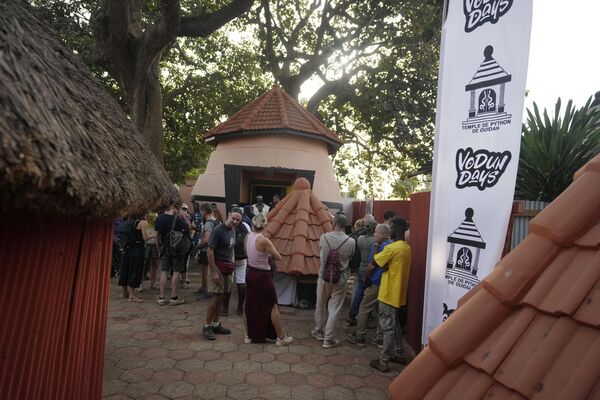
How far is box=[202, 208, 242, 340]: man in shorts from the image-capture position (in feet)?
18.1

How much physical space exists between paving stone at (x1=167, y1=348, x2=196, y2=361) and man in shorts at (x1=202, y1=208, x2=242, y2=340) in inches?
18.5

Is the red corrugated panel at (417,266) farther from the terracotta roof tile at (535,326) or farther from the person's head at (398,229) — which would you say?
the terracotta roof tile at (535,326)

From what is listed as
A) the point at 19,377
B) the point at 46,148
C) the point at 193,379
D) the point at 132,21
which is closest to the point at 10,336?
the point at 19,377

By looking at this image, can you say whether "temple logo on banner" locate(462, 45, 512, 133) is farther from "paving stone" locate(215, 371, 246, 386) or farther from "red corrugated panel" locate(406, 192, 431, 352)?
"paving stone" locate(215, 371, 246, 386)

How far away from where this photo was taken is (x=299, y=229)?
739 cm

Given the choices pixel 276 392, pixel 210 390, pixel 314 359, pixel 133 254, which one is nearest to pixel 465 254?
pixel 276 392

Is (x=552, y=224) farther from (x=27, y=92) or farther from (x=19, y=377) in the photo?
(x=19, y=377)

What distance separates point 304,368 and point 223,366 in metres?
1.07

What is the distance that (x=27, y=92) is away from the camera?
1743 millimetres

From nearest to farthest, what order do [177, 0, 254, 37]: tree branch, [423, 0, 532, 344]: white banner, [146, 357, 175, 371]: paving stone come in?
[423, 0, 532, 344]: white banner < [146, 357, 175, 371]: paving stone < [177, 0, 254, 37]: tree branch

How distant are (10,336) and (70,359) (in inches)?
31.7

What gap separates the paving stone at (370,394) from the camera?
4.16 meters

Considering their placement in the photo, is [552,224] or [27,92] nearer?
[552,224]

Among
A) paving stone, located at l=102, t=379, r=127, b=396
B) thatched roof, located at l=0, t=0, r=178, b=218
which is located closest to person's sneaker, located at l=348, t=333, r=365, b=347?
paving stone, located at l=102, t=379, r=127, b=396
